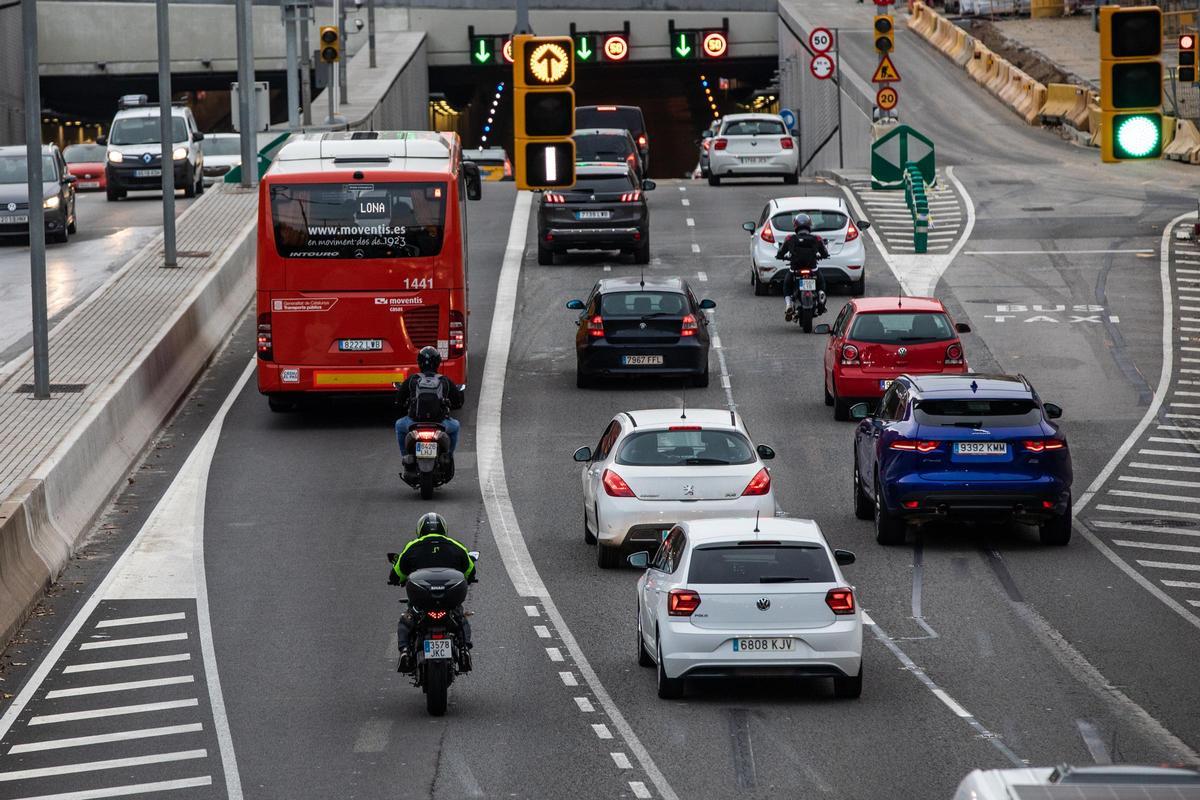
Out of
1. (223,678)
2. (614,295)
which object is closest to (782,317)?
(614,295)

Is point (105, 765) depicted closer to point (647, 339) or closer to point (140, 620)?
point (140, 620)

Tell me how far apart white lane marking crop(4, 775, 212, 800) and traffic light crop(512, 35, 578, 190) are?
7607mm

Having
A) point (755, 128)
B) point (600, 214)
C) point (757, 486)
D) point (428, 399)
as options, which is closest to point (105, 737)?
point (757, 486)

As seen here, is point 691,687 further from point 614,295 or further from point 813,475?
point 614,295

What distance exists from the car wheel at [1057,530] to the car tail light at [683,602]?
680 centimetres

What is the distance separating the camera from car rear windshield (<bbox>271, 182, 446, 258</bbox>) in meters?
26.7

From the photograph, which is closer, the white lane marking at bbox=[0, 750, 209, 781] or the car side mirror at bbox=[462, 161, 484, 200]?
the white lane marking at bbox=[0, 750, 209, 781]

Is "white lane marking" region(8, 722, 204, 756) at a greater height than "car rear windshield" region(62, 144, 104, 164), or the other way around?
"car rear windshield" region(62, 144, 104, 164)

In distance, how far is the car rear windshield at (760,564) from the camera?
14.9 metres

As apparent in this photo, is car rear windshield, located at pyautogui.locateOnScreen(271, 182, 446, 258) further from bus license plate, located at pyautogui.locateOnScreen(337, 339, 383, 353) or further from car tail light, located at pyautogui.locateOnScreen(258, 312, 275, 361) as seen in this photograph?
bus license plate, located at pyautogui.locateOnScreen(337, 339, 383, 353)

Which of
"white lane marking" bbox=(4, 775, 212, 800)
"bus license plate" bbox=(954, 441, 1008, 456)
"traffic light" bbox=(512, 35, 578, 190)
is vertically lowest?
"white lane marking" bbox=(4, 775, 212, 800)

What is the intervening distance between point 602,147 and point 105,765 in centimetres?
3379

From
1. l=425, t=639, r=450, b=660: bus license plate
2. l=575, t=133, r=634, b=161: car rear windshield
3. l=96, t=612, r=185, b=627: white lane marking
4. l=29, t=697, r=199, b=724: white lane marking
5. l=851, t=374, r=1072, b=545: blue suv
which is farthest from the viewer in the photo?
l=575, t=133, r=634, b=161: car rear windshield

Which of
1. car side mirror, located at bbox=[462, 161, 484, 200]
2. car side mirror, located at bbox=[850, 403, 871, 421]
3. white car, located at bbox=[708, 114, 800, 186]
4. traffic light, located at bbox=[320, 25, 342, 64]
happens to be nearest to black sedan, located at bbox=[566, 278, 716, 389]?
car side mirror, located at bbox=[462, 161, 484, 200]
